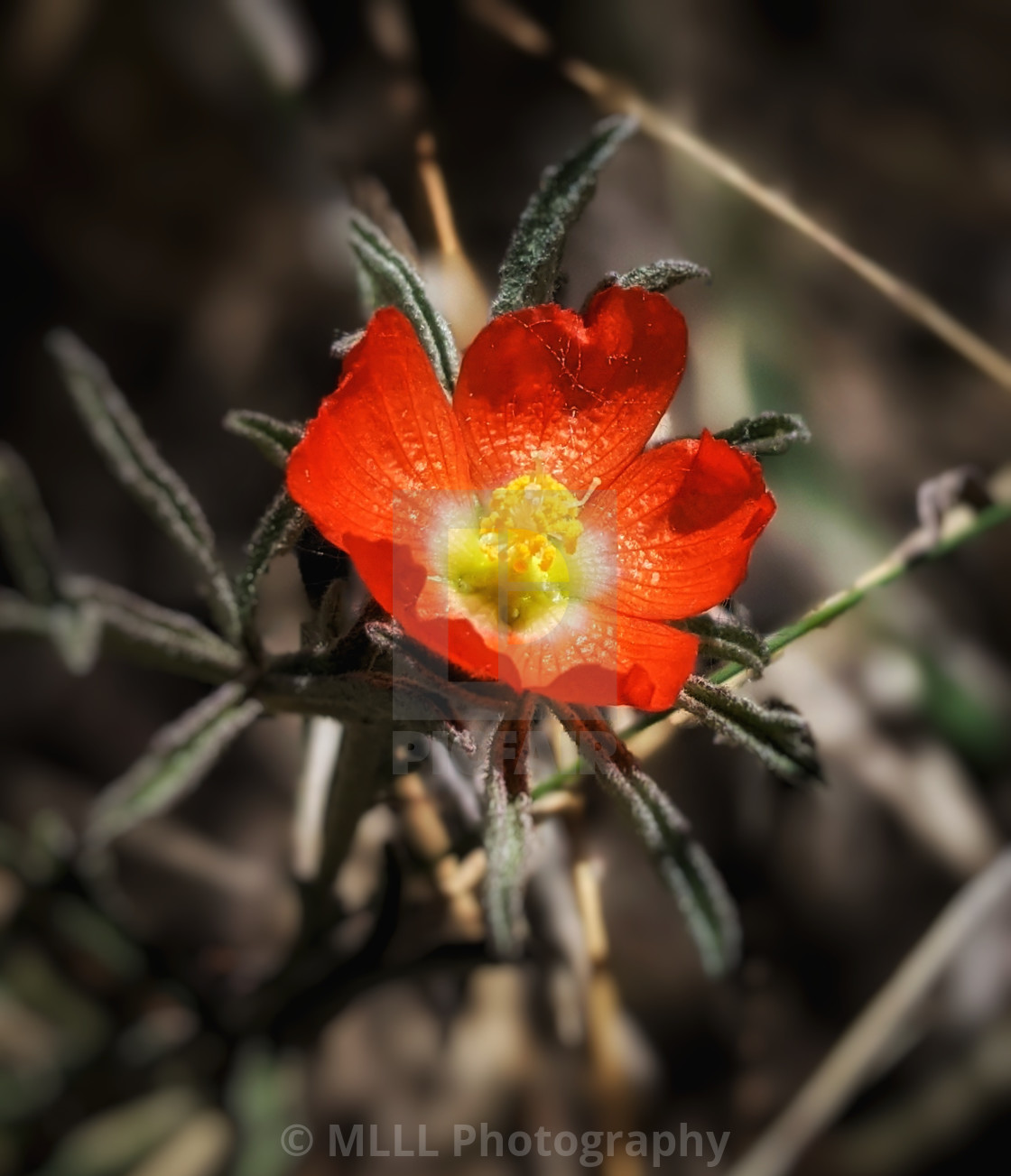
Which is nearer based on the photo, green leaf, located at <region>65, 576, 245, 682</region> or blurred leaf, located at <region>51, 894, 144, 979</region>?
green leaf, located at <region>65, 576, 245, 682</region>

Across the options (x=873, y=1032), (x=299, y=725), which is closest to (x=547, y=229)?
(x=299, y=725)

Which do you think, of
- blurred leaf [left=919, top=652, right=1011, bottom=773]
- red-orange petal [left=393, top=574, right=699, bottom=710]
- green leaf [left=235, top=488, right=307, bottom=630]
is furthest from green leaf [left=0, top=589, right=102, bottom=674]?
blurred leaf [left=919, top=652, right=1011, bottom=773]

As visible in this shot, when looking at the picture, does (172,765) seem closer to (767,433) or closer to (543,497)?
(543,497)

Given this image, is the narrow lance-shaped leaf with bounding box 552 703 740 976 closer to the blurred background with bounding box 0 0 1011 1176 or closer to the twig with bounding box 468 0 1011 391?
the blurred background with bounding box 0 0 1011 1176

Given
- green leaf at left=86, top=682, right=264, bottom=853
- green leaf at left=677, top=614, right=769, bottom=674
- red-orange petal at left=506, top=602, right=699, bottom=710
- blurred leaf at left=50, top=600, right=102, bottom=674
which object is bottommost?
green leaf at left=86, top=682, right=264, bottom=853

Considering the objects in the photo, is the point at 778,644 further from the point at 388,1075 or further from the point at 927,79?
the point at 927,79

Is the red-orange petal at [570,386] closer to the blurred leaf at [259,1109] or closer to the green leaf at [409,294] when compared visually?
the green leaf at [409,294]

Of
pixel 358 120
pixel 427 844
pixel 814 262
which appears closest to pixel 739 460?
pixel 427 844

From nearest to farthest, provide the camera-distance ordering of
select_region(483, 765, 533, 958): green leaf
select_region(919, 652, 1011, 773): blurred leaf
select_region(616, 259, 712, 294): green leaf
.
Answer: select_region(483, 765, 533, 958): green leaf → select_region(616, 259, 712, 294): green leaf → select_region(919, 652, 1011, 773): blurred leaf
